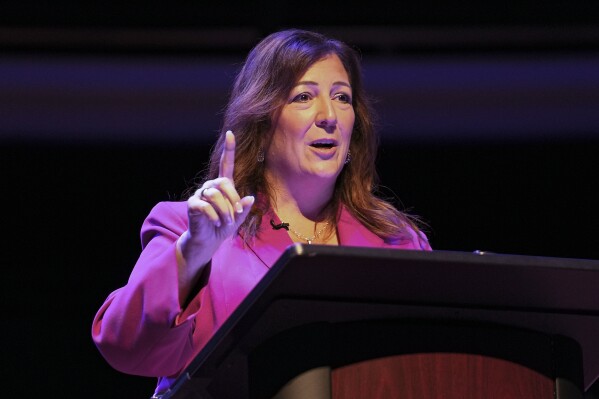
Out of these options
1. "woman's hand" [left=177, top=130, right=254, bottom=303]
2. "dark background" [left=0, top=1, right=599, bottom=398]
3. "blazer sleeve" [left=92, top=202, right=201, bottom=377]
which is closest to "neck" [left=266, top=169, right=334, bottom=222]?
"blazer sleeve" [left=92, top=202, right=201, bottom=377]

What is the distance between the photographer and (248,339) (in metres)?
1.13

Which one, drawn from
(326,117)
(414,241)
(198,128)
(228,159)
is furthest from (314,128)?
(198,128)

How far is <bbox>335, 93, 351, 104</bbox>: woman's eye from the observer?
2.09m

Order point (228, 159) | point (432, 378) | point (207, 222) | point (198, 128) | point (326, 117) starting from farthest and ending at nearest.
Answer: point (198, 128), point (326, 117), point (228, 159), point (207, 222), point (432, 378)

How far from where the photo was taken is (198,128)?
12.1 ft

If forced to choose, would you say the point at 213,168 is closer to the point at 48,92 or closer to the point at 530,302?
the point at 530,302

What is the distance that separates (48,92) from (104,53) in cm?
30

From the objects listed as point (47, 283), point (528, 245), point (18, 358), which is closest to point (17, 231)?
point (47, 283)

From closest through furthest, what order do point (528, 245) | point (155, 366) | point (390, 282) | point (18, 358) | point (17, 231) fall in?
point (390, 282) < point (155, 366) < point (18, 358) < point (17, 231) < point (528, 245)

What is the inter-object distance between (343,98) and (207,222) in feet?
2.79

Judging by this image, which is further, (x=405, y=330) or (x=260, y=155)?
(x=260, y=155)

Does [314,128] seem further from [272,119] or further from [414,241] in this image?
[414,241]

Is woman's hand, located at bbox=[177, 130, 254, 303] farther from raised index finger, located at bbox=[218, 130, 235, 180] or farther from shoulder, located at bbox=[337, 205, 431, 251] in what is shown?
shoulder, located at bbox=[337, 205, 431, 251]

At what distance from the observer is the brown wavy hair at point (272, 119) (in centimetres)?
207
